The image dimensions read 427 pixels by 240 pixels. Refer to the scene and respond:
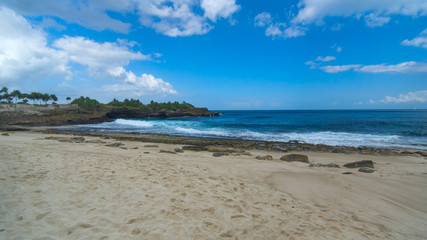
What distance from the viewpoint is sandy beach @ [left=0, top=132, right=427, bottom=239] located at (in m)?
3.24

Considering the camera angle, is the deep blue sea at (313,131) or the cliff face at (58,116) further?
the cliff face at (58,116)

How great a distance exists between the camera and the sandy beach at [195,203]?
3.24 meters

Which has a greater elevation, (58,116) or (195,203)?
(58,116)

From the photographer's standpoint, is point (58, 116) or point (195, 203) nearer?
point (195, 203)

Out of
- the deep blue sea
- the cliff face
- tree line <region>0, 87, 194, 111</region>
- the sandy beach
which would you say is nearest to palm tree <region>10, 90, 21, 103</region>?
tree line <region>0, 87, 194, 111</region>

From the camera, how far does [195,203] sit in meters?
4.27

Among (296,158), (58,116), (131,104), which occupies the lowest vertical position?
(296,158)

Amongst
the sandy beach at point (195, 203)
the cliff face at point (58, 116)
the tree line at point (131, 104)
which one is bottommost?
the sandy beach at point (195, 203)

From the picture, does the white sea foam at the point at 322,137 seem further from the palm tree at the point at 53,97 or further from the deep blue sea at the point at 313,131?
the palm tree at the point at 53,97

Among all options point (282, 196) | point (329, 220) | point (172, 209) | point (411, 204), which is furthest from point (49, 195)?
point (411, 204)

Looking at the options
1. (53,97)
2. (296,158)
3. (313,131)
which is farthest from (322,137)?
(53,97)

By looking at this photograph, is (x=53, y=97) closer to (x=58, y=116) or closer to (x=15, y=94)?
(x=15, y=94)

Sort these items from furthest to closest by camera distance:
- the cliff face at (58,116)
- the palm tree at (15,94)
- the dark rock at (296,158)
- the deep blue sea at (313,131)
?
1. the palm tree at (15,94)
2. the cliff face at (58,116)
3. the deep blue sea at (313,131)
4. the dark rock at (296,158)

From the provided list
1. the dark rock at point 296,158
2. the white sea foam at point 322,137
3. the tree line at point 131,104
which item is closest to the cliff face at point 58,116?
the white sea foam at point 322,137
